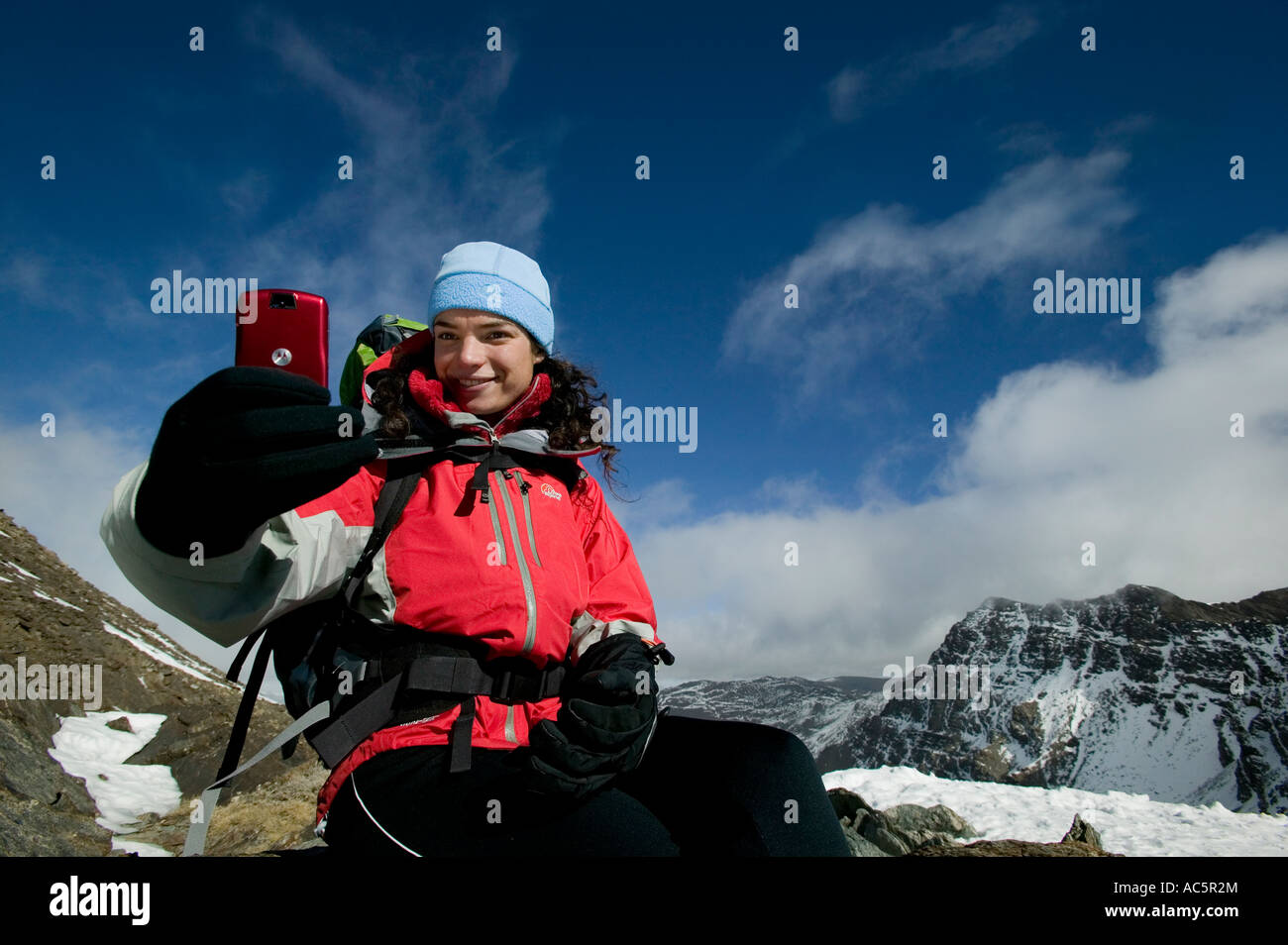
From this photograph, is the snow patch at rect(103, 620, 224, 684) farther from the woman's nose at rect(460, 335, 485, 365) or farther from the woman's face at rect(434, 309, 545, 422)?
the woman's nose at rect(460, 335, 485, 365)

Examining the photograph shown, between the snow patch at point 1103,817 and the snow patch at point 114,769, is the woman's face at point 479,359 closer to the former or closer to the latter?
the snow patch at point 1103,817

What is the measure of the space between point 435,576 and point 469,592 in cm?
13

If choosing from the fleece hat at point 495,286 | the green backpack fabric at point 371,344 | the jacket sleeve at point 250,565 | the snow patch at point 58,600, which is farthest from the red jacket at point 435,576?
the snow patch at point 58,600

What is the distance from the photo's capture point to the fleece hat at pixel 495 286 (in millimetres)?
3146

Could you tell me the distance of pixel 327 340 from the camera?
2898mm

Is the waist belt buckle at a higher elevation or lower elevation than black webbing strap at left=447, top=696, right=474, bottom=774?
higher

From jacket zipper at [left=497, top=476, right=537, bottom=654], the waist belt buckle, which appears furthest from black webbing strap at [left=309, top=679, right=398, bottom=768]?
jacket zipper at [left=497, top=476, right=537, bottom=654]

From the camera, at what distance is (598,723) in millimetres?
2361

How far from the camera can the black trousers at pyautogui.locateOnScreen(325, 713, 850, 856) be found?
2.09 meters

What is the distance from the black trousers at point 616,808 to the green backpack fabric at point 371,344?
177 cm

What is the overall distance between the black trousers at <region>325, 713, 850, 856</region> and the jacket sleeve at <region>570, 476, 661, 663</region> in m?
0.51
